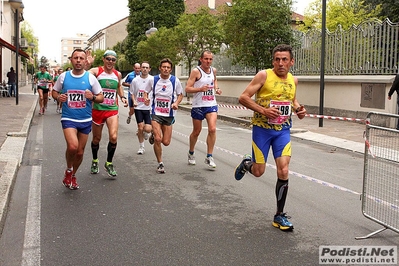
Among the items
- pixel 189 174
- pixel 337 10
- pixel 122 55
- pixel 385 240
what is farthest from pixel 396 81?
pixel 122 55

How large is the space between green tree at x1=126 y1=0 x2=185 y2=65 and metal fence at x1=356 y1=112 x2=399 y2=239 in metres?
57.2

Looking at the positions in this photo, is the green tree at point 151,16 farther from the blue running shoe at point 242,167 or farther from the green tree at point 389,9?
the blue running shoe at point 242,167

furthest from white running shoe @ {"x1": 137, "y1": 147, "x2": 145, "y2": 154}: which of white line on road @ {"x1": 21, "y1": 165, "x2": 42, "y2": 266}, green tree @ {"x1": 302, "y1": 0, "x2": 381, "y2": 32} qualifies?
green tree @ {"x1": 302, "y1": 0, "x2": 381, "y2": 32}

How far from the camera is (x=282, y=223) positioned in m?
5.26

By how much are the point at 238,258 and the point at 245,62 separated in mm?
15096

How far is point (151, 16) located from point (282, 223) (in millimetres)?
58719

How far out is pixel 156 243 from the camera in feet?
15.7

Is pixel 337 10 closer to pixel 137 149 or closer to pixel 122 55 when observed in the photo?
pixel 122 55

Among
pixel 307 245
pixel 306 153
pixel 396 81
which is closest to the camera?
pixel 307 245

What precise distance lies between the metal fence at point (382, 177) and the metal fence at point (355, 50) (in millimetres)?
10346

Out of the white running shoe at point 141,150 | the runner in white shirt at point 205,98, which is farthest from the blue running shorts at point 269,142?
the white running shoe at point 141,150

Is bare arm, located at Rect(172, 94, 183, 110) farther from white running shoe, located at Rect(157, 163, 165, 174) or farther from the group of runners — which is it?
white running shoe, located at Rect(157, 163, 165, 174)

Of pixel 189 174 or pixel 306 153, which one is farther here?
pixel 306 153

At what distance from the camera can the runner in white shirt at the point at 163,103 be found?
834 centimetres
